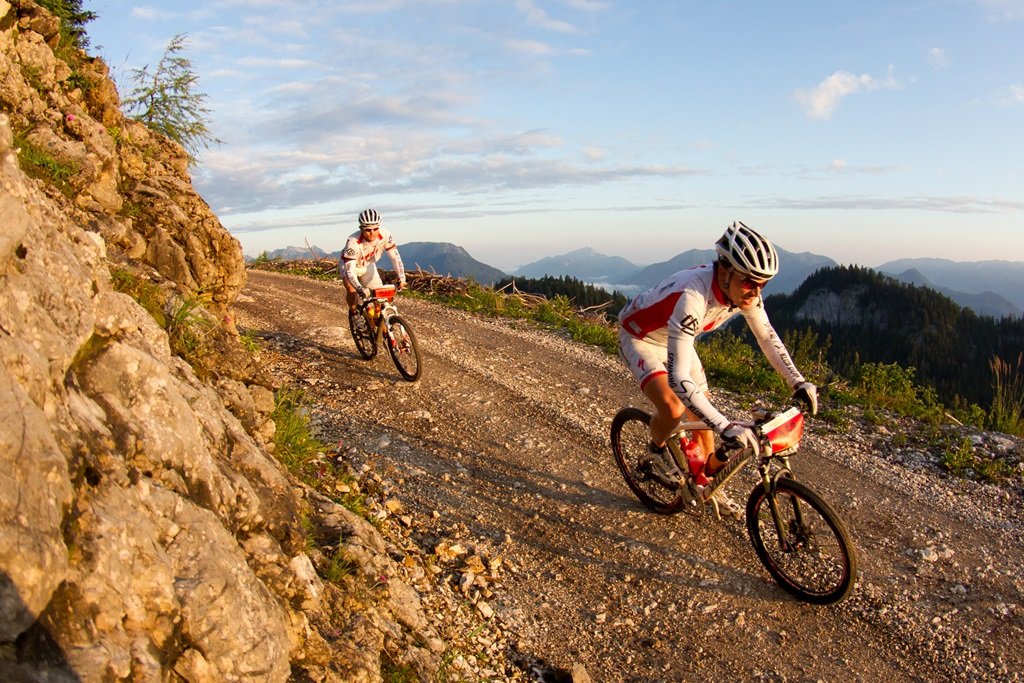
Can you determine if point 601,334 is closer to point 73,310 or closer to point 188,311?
point 188,311

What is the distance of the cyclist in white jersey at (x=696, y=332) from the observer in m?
5.19

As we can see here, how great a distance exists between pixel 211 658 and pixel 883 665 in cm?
463

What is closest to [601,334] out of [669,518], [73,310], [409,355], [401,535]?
[409,355]

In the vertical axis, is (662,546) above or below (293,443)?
below

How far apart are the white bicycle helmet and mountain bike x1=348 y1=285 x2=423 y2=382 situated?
586 cm

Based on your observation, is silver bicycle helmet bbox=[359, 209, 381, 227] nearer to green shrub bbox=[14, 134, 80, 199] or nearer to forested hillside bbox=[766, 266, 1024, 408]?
green shrub bbox=[14, 134, 80, 199]

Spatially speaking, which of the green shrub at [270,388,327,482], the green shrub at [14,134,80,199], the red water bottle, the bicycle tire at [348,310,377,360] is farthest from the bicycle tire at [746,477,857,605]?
the bicycle tire at [348,310,377,360]

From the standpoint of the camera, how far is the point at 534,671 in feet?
15.2

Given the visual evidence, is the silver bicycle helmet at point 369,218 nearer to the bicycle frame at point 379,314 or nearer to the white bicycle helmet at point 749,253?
the bicycle frame at point 379,314

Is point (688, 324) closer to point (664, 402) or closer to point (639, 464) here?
point (664, 402)

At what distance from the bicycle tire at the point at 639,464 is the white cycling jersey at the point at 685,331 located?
39.2 inches

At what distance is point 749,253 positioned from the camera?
5195 millimetres

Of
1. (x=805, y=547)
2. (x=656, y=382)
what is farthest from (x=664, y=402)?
(x=805, y=547)

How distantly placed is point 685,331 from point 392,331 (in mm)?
6108
